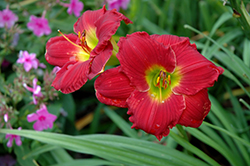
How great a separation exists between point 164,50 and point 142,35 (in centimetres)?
7

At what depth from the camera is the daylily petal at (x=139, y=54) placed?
638 millimetres

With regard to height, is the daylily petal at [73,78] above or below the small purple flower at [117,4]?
above

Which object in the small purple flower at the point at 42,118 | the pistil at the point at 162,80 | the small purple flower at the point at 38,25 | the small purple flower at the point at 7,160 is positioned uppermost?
the pistil at the point at 162,80

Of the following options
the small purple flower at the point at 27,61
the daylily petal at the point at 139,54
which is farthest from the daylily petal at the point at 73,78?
the small purple flower at the point at 27,61

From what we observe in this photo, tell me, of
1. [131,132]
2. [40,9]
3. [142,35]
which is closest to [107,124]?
[131,132]

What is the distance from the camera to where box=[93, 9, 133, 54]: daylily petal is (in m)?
0.67

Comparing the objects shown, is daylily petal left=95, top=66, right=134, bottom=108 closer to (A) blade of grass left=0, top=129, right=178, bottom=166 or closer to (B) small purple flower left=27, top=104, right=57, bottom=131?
(A) blade of grass left=0, top=129, right=178, bottom=166

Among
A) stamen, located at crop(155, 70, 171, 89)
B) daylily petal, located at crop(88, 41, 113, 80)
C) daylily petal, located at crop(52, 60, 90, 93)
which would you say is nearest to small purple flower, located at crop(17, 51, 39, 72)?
daylily petal, located at crop(52, 60, 90, 93)

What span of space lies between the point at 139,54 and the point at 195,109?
0.68ft

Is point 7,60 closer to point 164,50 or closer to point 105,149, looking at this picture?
point 105,149

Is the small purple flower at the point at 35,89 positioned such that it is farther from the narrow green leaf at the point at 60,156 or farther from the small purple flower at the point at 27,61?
the narrow green leaf at the point at 60,156

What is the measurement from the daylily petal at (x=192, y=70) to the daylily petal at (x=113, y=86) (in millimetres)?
141

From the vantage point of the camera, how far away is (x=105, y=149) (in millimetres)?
861

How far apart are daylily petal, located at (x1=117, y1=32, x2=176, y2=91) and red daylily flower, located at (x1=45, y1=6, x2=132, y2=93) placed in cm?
4
